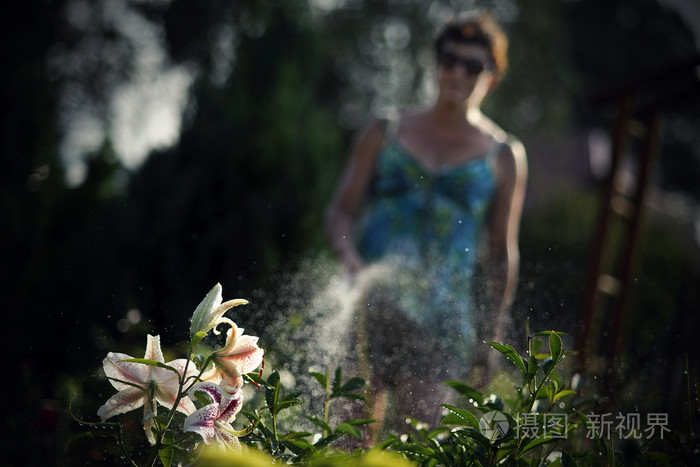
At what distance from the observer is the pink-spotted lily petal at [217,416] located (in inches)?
23.4

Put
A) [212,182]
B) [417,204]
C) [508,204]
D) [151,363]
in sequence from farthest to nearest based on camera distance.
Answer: [212,182] < [508,204] < [417,204] < [151,363]

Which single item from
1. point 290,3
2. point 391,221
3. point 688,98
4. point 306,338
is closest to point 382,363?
point 306,338

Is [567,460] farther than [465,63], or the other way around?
[465,63]

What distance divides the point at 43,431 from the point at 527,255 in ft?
2.58

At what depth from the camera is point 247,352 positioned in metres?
0.64

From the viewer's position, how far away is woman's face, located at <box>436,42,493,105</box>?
277 centimetres

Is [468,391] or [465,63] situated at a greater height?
[468,391]

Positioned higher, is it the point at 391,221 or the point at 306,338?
the point at 306,338

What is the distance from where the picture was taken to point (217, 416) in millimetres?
612

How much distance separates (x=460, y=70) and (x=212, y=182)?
236 centimetres

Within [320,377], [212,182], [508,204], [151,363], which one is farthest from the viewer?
[212,182]

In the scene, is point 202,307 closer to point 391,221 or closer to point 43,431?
point 43,431

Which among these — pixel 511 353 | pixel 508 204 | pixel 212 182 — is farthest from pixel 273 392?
pixel 212 182

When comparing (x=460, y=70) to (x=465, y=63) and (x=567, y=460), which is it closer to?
(x=465, y=63)
